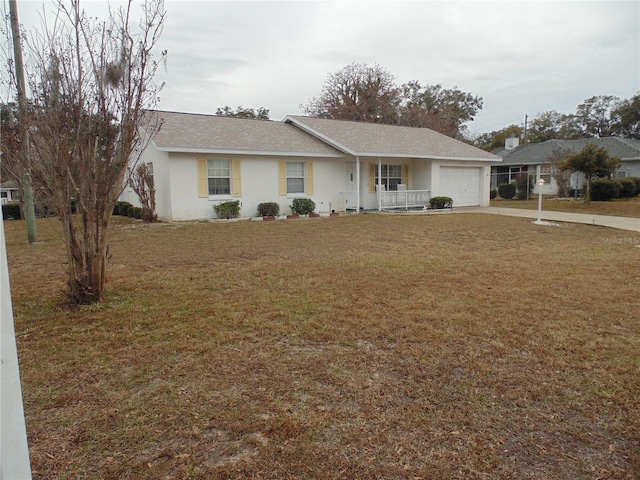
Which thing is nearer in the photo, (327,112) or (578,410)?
(578,410)

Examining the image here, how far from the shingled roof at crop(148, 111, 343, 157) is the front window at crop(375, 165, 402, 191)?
3.24m

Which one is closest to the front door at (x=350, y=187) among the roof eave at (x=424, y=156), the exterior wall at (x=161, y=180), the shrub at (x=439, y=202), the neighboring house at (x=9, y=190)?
the roof eave at (x=424, y=156)

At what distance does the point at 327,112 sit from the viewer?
37.2 meters

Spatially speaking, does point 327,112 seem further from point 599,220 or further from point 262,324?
point 262,324

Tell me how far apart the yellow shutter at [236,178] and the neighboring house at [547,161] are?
2203cm

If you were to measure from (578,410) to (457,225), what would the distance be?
36.3ft

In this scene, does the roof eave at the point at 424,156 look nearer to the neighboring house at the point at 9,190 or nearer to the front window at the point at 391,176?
the front window at the point at 391,176

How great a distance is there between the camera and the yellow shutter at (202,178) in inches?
→ 590

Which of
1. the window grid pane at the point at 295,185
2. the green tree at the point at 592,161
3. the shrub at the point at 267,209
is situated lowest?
the shrub at the point at 267,209

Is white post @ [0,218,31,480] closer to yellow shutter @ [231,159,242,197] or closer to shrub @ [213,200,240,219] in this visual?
shrub @ [213,200,240,219]

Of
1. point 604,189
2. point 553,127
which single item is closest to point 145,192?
point 604,189

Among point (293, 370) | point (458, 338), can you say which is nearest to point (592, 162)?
point (458, 338)

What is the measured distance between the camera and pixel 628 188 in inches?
931

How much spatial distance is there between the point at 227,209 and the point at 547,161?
24.8 meters
